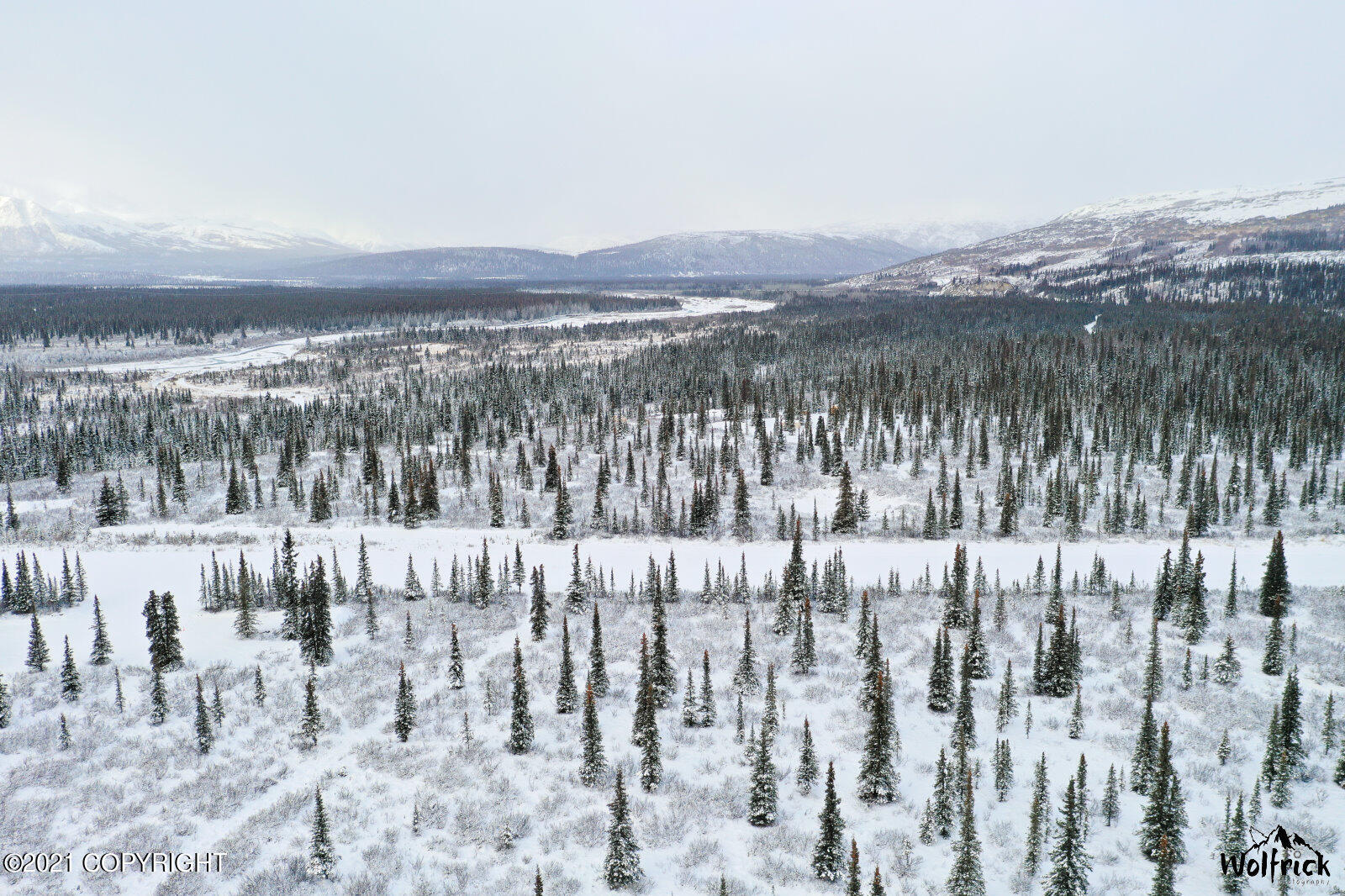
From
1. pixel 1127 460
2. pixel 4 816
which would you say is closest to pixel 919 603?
pixel 4 816

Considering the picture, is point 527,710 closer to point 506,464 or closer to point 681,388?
point 506,464

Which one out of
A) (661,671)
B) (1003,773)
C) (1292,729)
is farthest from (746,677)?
(1292,729)

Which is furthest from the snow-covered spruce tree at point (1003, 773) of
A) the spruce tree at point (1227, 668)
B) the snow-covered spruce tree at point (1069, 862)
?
the spruce tree at point (1227, 668)

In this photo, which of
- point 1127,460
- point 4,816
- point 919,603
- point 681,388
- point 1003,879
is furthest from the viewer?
point 681,388

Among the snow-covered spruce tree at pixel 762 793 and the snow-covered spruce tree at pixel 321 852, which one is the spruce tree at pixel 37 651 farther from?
the snow-covered spruce tree at pixel 762 793

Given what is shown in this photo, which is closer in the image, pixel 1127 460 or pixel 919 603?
pixel 919 603

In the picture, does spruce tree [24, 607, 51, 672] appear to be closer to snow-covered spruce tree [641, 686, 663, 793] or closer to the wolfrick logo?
snow-covered spruce tree [641, 686, 663, 793]
